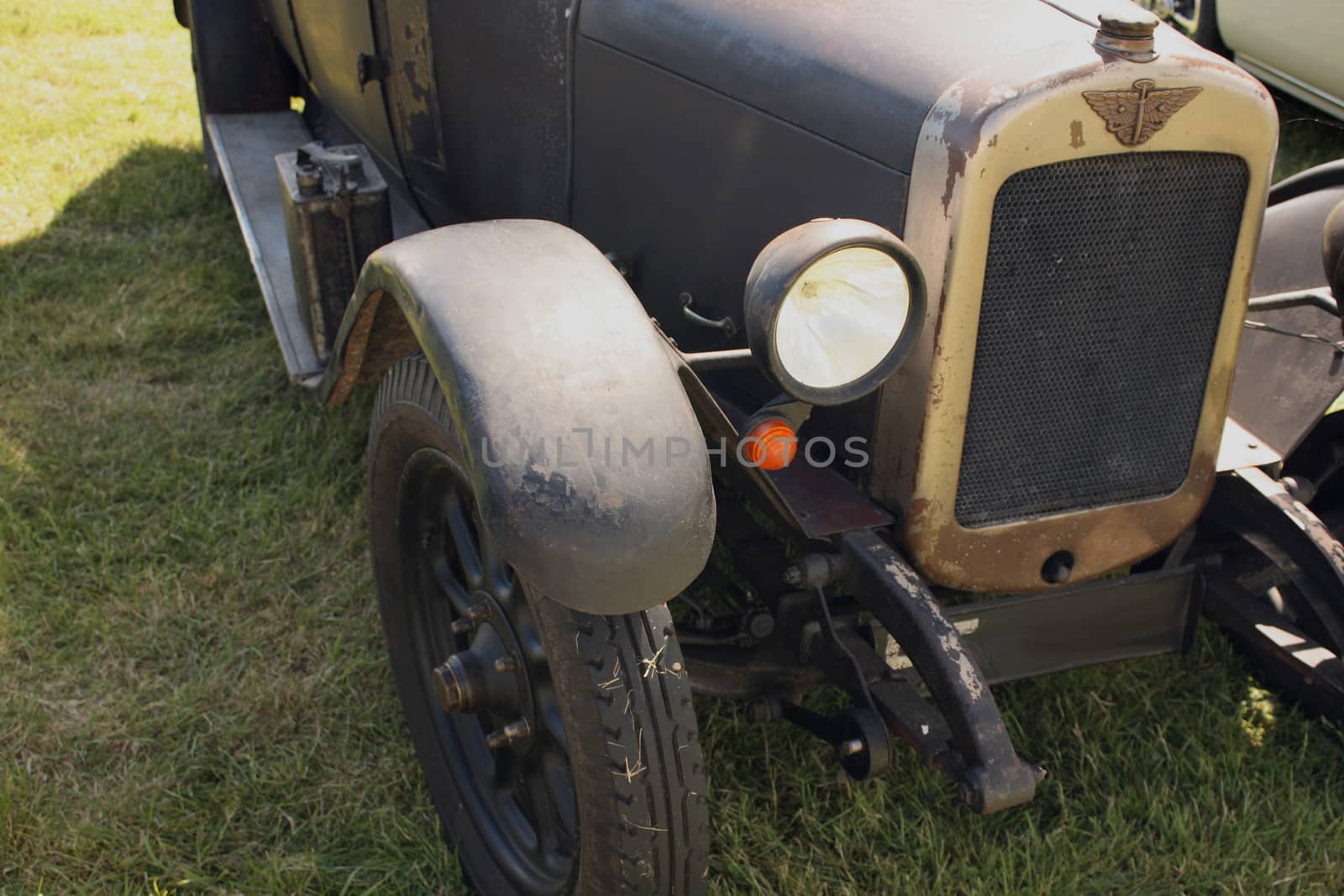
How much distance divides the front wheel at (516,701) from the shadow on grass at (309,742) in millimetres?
153

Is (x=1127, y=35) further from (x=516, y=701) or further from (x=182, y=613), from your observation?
(x=182, y=613)

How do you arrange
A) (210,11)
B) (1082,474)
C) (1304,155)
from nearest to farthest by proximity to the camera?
(1082,474) → (210,11) → (1304,155)

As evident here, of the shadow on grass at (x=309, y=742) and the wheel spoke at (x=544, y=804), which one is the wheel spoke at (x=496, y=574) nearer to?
the wheel spoke at (x=544, y=804)

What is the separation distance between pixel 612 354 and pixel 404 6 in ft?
5.07

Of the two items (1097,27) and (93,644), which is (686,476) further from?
(93,644)

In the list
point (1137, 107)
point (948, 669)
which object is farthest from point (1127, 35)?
point (948, 669)

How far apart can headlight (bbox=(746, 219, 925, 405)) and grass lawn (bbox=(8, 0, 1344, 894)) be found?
935mm

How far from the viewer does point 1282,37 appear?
5.11 metres

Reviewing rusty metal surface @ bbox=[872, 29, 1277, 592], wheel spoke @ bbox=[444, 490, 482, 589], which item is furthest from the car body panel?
wheel spoke @ bbox=[444, 490, 482, 589]

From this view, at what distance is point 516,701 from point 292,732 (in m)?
0.69

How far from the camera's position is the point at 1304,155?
17.4 ft

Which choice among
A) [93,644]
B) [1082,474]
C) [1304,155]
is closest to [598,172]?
[1082,474]

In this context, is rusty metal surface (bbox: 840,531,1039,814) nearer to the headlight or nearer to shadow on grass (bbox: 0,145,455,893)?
the headlight

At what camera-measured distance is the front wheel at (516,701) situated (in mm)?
1490
